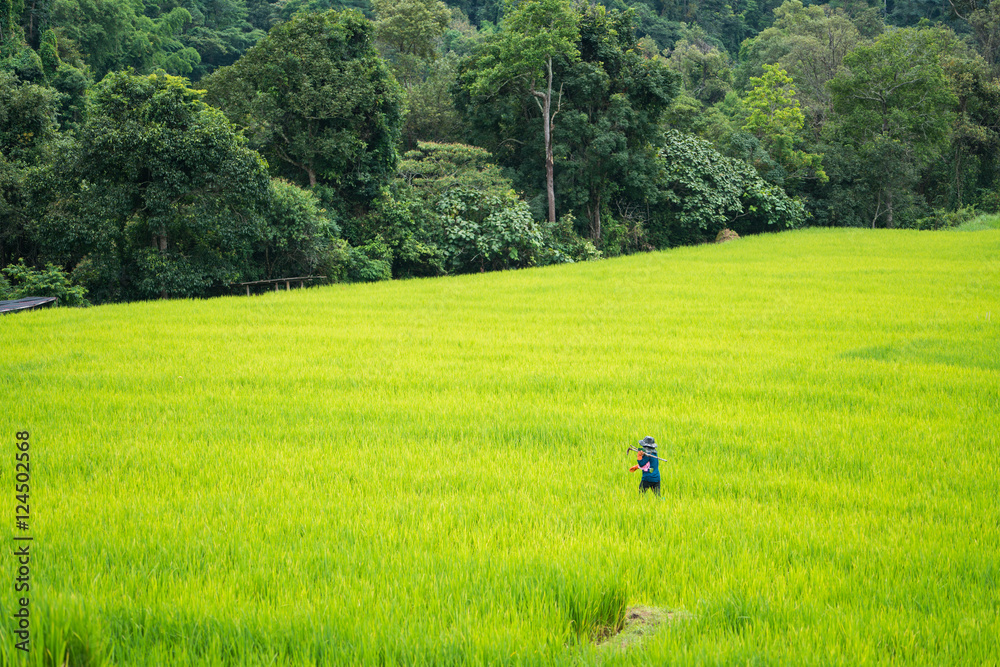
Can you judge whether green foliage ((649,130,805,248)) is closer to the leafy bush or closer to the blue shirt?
the leafy bush

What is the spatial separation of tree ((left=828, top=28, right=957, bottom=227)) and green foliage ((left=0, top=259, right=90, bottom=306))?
41.7 metres

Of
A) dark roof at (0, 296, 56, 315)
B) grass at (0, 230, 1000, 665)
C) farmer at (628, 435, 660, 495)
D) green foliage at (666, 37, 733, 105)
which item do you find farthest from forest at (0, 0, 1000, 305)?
farmer at (628, 435, 660, 495)

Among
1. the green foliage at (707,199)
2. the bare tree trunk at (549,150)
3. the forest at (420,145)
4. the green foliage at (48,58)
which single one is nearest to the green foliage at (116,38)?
the forest at (420,145)

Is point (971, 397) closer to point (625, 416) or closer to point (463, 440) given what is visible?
point (625, 416)

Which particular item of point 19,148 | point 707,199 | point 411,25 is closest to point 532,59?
point 707,199

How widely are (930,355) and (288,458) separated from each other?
8.84m

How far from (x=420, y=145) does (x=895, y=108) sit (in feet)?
99.1

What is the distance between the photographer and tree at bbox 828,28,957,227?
1644 inches

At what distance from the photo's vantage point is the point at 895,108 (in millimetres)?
42719

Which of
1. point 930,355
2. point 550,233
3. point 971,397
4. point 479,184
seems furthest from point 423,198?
point 971,397

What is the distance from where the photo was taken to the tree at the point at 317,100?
→ 2503 cm

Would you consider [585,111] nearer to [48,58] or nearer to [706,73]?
[48,58]

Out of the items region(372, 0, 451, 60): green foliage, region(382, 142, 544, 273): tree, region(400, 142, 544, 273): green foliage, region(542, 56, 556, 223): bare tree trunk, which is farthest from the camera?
region(372, 0, 451, 60): green foliage

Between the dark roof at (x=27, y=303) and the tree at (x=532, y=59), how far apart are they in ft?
68.1
